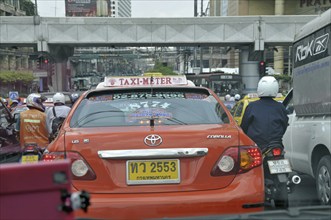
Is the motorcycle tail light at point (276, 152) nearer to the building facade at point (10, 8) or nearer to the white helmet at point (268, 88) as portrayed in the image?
the white helmet at point (268, 88)

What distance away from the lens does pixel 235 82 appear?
32812mm

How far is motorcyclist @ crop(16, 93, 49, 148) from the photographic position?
22.3ft

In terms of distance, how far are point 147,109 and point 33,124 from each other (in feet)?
11.2

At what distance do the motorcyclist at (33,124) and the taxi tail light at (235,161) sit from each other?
4.14 m

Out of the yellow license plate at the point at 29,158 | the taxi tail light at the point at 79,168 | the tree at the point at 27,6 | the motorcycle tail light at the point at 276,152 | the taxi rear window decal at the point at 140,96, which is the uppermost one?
the tree at the point at 27,6

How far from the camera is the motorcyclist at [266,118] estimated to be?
4.85 metres

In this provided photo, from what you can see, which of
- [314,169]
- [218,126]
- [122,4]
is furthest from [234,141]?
[122,4]

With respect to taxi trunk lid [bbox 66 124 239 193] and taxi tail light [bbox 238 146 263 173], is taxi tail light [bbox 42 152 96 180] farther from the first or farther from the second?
taxi tail light [bbox 238 146 263 173]

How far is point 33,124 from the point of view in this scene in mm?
6789

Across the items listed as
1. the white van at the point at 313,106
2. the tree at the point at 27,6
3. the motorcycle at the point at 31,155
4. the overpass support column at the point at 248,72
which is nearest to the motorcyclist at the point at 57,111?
the motorcycle at the point at 31,155

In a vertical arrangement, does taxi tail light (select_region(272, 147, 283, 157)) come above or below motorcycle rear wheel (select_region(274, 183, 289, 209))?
Result: above

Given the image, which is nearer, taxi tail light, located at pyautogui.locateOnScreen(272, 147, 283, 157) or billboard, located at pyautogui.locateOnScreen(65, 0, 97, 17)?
taxi tail light, located at pyautogui.locateOnScreen(272, 147, 283, 157)

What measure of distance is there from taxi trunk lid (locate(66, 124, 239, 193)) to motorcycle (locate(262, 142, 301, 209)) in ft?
3.71

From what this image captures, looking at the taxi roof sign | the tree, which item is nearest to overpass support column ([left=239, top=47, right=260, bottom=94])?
the taxi roof sign
